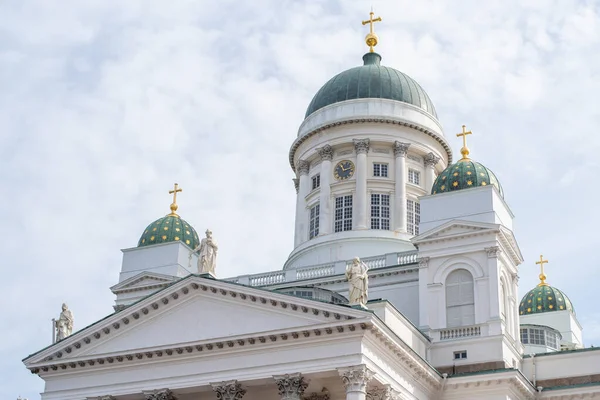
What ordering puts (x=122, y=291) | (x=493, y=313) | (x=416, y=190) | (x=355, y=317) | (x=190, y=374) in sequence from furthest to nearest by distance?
(x=416, y=190) → (x=122, y=291) → (x=493, y=313) → (x=190, y=374) → (x=355, y=317)

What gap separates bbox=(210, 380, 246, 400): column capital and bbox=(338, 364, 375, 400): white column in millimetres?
4247

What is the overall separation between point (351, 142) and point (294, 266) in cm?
726

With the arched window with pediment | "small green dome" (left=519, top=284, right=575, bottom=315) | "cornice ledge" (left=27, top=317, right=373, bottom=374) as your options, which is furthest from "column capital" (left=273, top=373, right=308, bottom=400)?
"small green dome" (left=519, top=284, right=575, bottom=315)

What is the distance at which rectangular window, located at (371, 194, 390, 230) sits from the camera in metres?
50.1

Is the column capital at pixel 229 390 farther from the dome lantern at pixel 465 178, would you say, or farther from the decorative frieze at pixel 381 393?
the dome lantern at pixel 465 178

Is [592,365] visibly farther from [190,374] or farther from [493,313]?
[190,374]

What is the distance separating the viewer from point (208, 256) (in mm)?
37750

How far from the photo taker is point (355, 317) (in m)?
33.0

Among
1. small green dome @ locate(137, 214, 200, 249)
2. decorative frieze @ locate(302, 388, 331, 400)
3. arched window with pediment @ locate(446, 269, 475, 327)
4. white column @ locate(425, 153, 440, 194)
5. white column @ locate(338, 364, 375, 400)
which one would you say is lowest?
white column @ locate(338, 364, 375, 400)

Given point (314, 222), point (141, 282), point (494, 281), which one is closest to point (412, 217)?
point (314, 222)

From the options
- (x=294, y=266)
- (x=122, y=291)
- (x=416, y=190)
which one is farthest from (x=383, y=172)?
(x=122, y=291)

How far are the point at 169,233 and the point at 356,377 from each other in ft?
66.5

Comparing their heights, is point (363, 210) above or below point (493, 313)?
above

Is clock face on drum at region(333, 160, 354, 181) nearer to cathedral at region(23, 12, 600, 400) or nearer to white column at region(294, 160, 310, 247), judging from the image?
cathedral at region(23, 12, 600, 400)
